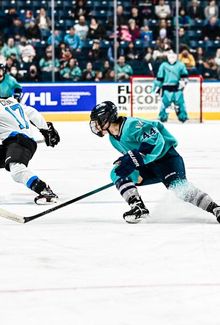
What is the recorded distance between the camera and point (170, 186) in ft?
16.5

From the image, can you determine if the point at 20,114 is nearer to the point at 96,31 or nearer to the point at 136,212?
the point at 136,212

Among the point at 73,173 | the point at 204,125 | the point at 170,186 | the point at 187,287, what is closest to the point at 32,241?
the point at 170,186

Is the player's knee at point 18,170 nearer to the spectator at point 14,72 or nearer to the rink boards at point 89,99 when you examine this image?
the spectator at point 14,72

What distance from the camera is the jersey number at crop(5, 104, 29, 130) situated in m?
6.04

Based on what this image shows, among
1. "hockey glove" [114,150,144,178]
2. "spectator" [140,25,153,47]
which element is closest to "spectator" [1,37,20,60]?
"spectator" [140,25,153,47]

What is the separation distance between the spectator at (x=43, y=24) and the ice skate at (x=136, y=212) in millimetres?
11447

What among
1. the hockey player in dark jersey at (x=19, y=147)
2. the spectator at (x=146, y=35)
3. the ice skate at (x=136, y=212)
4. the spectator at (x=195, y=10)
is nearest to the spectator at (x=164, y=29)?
the spectator at (x=146, y=35)

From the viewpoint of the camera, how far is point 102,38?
16.3 metres

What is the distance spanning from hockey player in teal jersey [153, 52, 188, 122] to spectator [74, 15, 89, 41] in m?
1.94

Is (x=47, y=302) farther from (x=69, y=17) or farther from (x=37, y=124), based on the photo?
(x=69, y=17)

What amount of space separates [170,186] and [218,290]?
1.75 metres

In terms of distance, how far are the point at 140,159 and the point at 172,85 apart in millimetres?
10236

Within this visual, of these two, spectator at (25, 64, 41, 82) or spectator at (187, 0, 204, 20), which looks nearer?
spectator at (25, 64, 41, 82)

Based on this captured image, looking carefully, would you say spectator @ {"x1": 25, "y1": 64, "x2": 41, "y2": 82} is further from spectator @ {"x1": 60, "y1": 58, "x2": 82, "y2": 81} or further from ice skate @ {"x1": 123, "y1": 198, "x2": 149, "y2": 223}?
ice skate @ {"x1": 123, "y1": 198, "x2": 149, "y2": 223}
